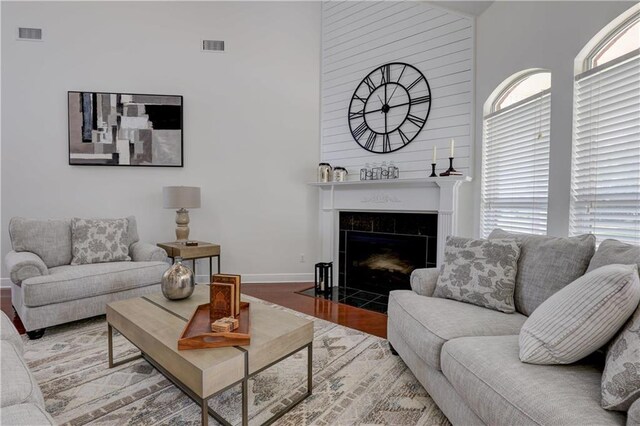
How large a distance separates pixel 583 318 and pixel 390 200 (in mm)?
2591

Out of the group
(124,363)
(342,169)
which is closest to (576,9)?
(342,169)

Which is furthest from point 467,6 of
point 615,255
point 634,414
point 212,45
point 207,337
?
point 207,337

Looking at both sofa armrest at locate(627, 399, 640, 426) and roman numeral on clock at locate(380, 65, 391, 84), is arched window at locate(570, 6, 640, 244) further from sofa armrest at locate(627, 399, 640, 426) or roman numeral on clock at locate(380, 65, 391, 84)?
roman numeral on clock at locate(380, 65, 391, 84)

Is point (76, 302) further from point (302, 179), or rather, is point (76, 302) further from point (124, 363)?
point (302, 179)

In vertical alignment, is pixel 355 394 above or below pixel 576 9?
below

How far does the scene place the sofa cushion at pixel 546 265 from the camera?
1.78 metres

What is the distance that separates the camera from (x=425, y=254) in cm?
358

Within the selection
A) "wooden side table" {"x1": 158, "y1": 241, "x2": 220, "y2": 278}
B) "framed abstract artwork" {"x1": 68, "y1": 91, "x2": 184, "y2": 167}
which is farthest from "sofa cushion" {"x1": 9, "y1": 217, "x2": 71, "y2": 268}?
"framed abstract artwork" {"x1": 68, "y1": 91, "x2": 184, "y2": 167}

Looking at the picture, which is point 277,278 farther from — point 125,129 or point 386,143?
point 125,129

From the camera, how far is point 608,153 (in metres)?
2.09

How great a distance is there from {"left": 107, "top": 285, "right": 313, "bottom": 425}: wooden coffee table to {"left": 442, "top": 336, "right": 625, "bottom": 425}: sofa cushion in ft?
2.61

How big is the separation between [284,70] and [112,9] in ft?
7.23

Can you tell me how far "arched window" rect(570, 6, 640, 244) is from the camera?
1.95 m

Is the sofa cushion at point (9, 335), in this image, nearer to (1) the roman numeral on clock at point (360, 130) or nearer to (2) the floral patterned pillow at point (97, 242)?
(2) the floral patterned pillow at point (97, 242)
